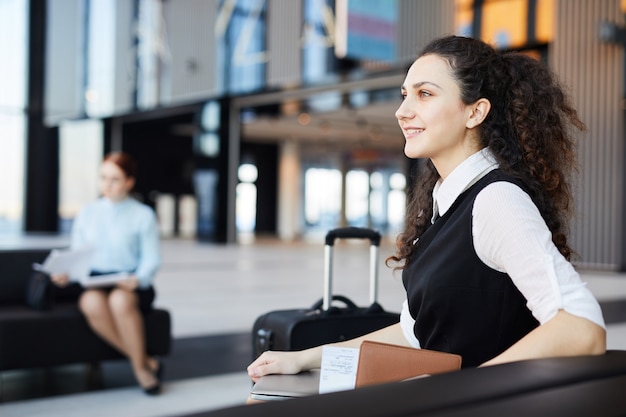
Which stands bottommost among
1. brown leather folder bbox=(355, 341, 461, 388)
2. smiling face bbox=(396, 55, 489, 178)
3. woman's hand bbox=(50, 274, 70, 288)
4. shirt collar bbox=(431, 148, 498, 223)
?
woman's hand bbox=(50, 274, 70, 288)

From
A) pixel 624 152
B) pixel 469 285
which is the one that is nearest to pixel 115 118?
pixel 624 152

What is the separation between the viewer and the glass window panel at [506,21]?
13.5 meters

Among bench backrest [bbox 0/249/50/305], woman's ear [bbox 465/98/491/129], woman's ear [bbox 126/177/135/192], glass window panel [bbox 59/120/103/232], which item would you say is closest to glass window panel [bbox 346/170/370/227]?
glass window panel [bbox 59/120/103/232]

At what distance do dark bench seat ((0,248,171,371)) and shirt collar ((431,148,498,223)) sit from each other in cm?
321

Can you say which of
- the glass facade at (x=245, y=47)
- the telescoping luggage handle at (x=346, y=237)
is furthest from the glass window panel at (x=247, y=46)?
the telescoping luggage handle at (x=346, y=237)

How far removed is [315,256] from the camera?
1619 cm

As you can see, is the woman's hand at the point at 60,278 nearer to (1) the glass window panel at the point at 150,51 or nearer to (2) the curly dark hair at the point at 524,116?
(2) the curly dark hair at the point at 524,116

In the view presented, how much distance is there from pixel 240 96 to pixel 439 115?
17.9 metres

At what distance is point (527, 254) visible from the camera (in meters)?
1.32

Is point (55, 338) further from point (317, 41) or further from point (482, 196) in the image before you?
point (317, 41)

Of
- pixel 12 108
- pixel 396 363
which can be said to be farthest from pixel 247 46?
pixel 396 363

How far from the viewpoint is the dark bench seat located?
163 inches

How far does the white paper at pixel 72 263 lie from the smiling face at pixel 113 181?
1.31 ft

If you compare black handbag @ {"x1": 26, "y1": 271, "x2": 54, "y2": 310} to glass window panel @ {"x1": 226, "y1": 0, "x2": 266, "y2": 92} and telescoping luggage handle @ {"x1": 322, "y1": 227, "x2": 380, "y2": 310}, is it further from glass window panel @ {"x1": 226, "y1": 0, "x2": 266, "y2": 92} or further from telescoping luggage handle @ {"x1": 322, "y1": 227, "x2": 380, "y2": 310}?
glass window panel @ {"x1": 226, "y1": 0, "x2": 266, "y2": 92}
